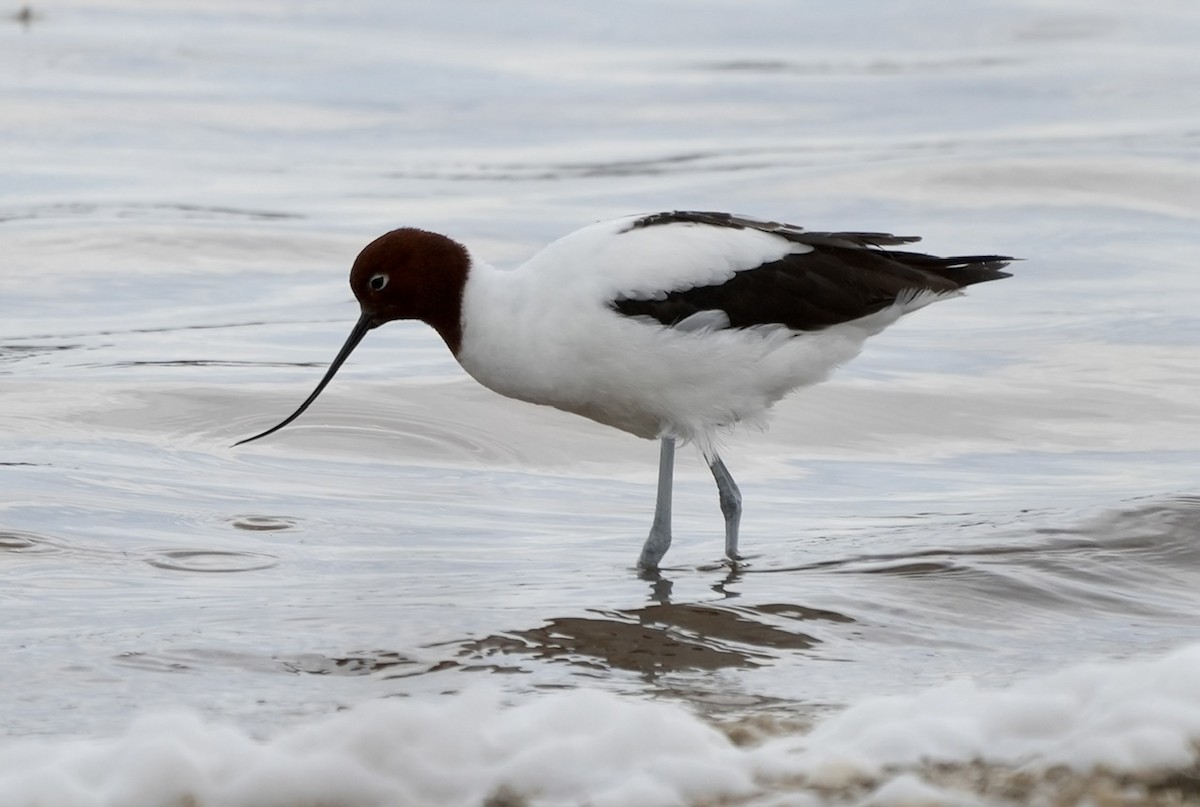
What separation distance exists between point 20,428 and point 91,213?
18.5 feet

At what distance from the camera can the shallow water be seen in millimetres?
5355

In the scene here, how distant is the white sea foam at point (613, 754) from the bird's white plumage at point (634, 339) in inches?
82.3

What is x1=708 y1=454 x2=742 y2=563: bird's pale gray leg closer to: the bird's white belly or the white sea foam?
the bird's white belly

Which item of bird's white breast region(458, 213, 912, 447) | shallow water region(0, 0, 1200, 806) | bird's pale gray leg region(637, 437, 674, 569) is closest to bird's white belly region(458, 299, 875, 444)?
bird's white breast region(458, 213, 912, 447)

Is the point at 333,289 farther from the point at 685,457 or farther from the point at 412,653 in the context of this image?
the point at 412,653

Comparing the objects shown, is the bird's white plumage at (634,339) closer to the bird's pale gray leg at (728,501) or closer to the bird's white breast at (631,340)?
the bird's white breast at (631,340)

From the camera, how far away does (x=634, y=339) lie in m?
6.92

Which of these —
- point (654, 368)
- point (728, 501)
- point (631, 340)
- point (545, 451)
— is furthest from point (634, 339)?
point (545, 451)

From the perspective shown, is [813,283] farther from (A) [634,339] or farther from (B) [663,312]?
(A) [634,339]

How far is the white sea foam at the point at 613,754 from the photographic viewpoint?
15.0ft

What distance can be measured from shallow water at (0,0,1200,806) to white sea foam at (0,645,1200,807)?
0.06 ft

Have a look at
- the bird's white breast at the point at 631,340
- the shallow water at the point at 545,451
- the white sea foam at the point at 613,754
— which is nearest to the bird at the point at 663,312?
the bird's white breast at the point at 631,340

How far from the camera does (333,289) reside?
42.6ft

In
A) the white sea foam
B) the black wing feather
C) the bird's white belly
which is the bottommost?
the white sea foam
